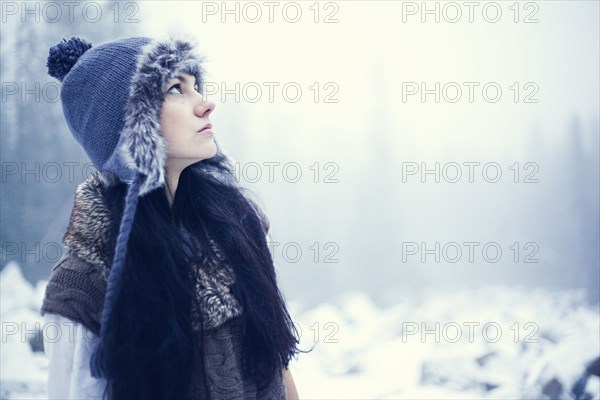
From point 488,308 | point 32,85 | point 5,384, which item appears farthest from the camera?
point 488,308

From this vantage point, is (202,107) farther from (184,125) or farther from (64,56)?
(64,56)

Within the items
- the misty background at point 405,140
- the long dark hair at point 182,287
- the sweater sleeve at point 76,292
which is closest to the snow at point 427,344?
the misty background at point 405,140

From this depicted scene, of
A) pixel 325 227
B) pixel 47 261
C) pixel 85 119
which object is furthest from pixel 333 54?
pixel 47 261

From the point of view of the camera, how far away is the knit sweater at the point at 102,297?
2.87 feet

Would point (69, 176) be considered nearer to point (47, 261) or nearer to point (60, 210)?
point (60, 210)

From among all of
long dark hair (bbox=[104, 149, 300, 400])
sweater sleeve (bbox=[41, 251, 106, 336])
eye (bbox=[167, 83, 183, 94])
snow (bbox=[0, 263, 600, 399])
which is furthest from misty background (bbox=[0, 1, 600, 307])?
sweater sleeve (bbox=[41, 251, 106, 336])

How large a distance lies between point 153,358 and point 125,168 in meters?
0.40

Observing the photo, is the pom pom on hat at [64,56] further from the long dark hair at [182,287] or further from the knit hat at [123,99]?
the long dark hair at [182,287]

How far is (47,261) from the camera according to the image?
1.95 metres

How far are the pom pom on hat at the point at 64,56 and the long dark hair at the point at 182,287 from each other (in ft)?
1.06

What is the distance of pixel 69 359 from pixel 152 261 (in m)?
0.24

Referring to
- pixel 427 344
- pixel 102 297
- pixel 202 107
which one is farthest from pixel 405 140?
pixel 102 297

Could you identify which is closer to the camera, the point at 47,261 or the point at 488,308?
the point at 47,261

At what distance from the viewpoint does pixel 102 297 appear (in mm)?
903
